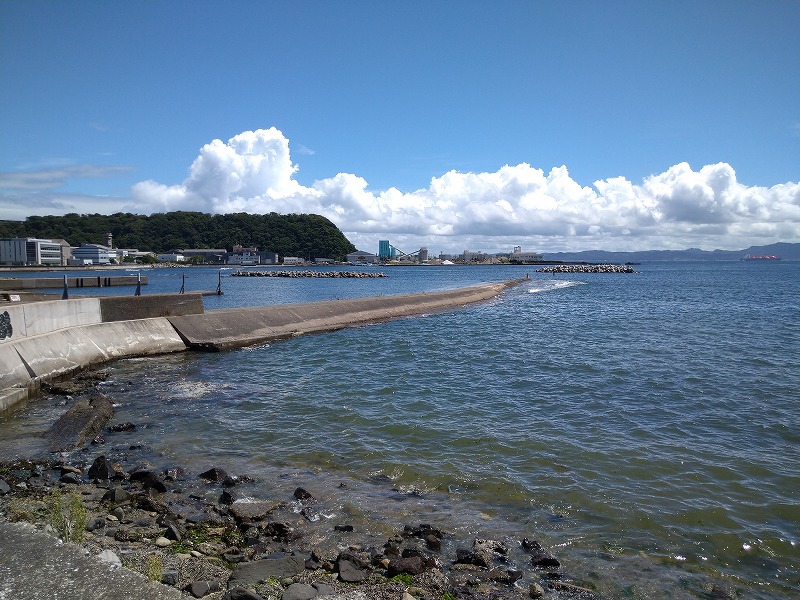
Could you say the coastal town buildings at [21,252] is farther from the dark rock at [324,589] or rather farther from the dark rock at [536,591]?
the dark rock at [536,591]

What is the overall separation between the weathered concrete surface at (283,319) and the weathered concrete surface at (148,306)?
403mm

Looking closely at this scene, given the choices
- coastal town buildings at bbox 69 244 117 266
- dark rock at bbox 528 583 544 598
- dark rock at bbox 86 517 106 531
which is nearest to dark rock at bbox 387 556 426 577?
dark rock at bbox 528 583 544 598

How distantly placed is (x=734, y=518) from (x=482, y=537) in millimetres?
3656

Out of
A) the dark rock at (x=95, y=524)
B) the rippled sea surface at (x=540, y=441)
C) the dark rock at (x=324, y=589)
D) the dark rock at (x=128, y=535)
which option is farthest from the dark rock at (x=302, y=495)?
the dark rock at (x=324, y=589)

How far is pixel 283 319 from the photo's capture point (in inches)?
1053

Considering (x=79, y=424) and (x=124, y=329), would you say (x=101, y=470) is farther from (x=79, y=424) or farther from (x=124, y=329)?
(x=124, y=329)

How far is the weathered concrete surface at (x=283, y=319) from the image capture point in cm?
2161

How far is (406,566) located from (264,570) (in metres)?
1.47

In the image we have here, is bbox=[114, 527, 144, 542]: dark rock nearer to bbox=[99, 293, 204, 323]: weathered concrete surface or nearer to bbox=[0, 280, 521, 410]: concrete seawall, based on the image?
bbox=[0, 280, 521, 410]: concrete seawall

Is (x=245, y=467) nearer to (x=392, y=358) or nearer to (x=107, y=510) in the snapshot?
(x=107, y=510)

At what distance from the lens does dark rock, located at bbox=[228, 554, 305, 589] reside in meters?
5.25

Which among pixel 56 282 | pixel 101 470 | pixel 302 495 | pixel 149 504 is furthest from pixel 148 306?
pixel 56 282

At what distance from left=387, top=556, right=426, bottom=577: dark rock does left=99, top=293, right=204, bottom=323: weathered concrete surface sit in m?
16.5

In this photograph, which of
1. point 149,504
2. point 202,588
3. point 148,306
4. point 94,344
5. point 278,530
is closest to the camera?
point 202,588
